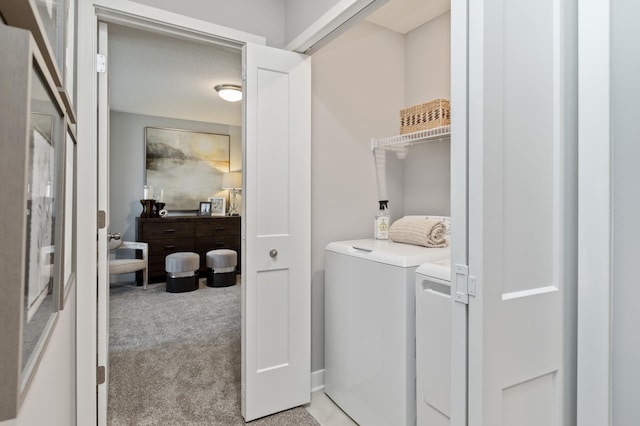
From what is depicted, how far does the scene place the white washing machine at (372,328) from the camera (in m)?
1.54

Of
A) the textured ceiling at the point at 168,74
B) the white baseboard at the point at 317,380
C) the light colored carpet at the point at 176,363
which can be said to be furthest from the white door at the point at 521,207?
the textured ceiling at the point at 168,74

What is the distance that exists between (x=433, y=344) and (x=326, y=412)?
960 mm

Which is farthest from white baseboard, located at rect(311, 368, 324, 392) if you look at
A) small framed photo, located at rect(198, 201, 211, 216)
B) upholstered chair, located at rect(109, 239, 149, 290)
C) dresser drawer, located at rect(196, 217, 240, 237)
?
small framed photo, located at rect(198, 201, 211, 216)

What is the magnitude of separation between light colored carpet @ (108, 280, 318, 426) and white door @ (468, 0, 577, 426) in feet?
4.23

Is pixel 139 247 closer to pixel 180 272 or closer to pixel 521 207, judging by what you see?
pixel 180 272

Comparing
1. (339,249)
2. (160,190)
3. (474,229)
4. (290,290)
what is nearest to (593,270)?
(474,229)

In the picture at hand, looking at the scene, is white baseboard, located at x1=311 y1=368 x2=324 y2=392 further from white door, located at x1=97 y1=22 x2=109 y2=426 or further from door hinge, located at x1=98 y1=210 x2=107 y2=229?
door hinge, located at x1=98 y1=210 x2=107 y2=229

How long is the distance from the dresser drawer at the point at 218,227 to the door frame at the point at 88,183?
366 centimetres

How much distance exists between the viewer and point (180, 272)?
4.49 metres

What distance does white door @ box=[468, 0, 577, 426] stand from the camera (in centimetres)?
90

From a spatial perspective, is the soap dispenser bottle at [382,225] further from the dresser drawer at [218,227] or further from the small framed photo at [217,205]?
the small framed photo at [217,205]

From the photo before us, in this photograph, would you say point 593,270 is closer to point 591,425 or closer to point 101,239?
point 591,425

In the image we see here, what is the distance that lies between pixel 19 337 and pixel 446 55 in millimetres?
2420

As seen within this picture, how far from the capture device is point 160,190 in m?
5.30
